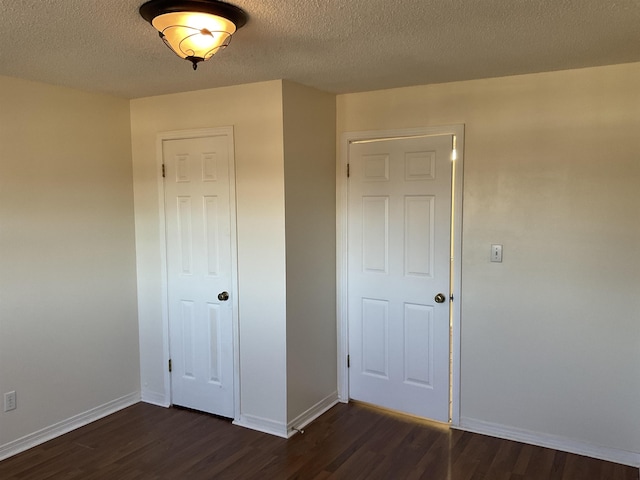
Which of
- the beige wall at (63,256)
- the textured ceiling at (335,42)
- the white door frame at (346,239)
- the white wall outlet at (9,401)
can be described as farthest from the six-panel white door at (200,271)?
the white wall outlet at (9,401)

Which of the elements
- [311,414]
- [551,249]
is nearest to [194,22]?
[551,249]

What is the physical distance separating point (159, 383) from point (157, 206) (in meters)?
1.32

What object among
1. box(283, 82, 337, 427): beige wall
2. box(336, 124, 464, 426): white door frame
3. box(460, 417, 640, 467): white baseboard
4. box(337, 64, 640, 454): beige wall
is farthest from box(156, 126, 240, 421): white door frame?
box(460, 417, 640, 467): white baseboard

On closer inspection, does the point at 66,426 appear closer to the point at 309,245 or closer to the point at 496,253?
the point at 309,245

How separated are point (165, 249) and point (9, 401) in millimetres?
1324

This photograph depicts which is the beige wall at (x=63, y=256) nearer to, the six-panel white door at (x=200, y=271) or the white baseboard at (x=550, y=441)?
the six-panel white door at (x=200, y=271)

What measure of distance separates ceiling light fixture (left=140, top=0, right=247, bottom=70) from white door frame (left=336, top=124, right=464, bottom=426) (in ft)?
5.46

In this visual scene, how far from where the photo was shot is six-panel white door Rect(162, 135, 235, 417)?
11.2 ft

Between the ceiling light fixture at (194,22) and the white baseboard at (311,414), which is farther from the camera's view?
the white baseboard at (311,414)

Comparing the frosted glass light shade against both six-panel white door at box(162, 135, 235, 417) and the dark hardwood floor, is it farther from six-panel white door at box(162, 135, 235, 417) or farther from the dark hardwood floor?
the dark hardwood floor

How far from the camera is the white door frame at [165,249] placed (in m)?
3.34

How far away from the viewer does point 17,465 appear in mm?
2961

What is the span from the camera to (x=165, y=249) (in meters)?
3.68

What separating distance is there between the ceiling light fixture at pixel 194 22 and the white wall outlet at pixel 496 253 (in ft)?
6.62
